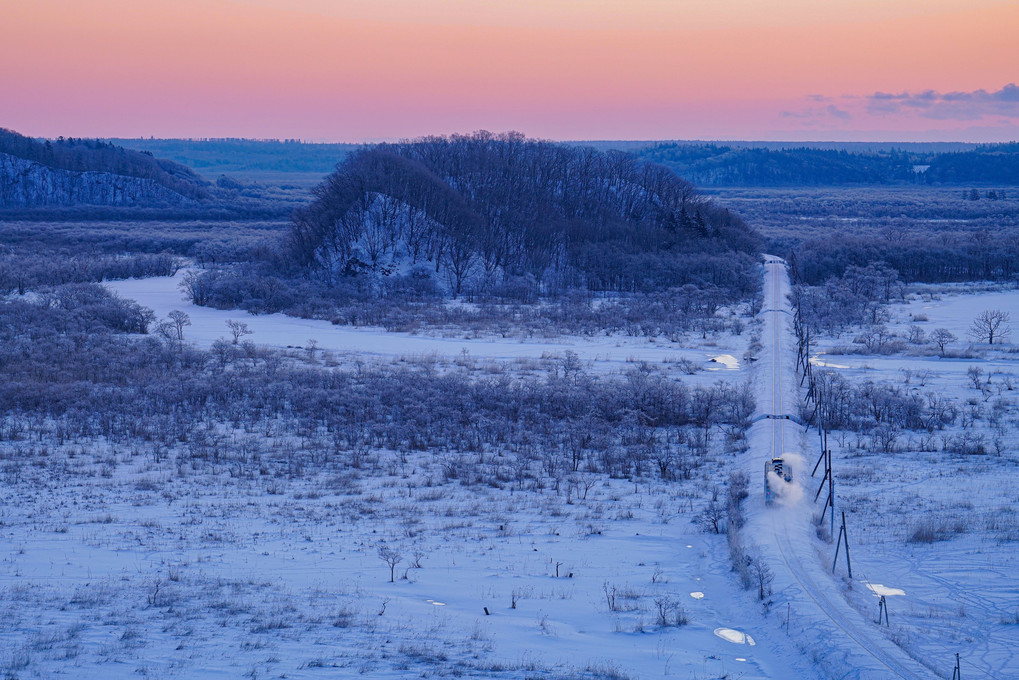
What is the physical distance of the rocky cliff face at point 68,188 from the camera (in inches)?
4695

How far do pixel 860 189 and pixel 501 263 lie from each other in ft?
511

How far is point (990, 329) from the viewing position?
3056cm

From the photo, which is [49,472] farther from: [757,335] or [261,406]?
[757,335]

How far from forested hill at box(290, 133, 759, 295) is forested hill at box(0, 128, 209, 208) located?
75488 millimetres

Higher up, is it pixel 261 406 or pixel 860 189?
pixel 860 189

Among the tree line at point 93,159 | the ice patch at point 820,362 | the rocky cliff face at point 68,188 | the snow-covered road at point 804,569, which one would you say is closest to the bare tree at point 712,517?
the snow-covered road at point 804,569

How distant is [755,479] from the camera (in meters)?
15.3

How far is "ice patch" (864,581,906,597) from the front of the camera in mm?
10844

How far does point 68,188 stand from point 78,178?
2.48 m

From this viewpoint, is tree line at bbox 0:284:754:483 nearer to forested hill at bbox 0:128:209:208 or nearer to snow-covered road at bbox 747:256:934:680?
snow-covered road at bbox 747:256:934:680

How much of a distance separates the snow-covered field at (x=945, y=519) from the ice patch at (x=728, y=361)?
3.30 m

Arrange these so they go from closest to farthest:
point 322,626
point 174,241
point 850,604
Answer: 1. point 322,626
2. point 850,604
3. point 174,241

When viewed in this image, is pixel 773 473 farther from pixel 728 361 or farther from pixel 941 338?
pixel 941 338

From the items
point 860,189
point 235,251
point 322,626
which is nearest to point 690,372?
point 322,626
